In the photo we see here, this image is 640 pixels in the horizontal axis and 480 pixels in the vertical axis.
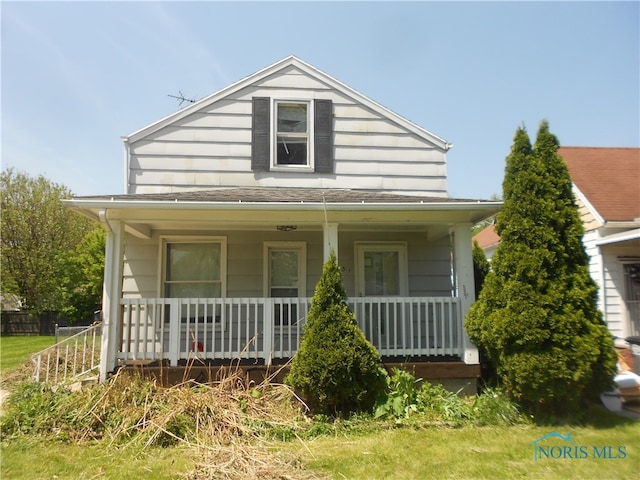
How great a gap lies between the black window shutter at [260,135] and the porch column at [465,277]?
379 cm

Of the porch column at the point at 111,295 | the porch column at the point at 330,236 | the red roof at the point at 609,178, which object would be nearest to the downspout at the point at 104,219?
the porch column at the point at 111,295

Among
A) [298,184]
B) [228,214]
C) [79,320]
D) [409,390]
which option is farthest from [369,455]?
[79,320]

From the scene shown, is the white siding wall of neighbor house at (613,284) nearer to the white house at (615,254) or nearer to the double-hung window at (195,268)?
the white house at (615,254)

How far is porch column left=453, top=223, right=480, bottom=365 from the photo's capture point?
249 inches

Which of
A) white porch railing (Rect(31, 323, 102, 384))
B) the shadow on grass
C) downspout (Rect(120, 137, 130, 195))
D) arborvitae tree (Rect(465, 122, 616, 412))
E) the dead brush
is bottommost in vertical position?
the dead brush

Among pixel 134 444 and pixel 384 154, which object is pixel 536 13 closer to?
pixel 384 154

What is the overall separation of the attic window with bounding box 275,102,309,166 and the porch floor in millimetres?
3990

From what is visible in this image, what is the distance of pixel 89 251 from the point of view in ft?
72.5

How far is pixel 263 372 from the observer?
612 centimetres

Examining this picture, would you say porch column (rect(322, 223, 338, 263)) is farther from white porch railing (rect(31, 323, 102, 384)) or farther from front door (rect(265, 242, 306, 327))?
white porch railing (rect(31, 323, 102, 384))

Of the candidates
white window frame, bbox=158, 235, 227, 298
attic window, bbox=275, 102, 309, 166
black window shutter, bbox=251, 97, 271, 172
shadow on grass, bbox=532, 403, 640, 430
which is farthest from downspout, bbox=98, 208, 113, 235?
shadow on grass, bbox=532, 403, 640, 430

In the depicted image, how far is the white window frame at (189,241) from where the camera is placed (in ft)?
25.6

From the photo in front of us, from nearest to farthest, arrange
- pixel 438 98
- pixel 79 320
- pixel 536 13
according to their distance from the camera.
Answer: pixel 536 13 → pixel 438 98 → pixel 79 320

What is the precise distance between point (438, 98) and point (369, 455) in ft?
25.4
